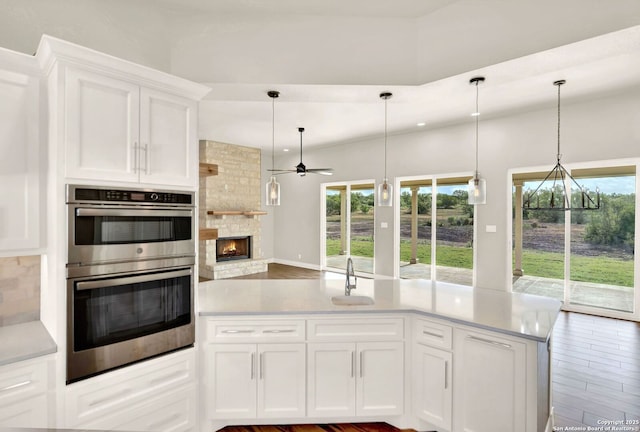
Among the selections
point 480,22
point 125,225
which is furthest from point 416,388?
point 480,22

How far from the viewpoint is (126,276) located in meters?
1.88

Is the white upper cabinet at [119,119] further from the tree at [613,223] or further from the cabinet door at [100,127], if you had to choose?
the tree at [613,223]

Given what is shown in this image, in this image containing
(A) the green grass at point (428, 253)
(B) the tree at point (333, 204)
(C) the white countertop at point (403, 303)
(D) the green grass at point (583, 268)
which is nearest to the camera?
(C) the white countertop at point (403, 303)

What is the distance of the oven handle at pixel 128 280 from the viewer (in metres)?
1.76

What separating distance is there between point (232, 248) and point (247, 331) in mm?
5974

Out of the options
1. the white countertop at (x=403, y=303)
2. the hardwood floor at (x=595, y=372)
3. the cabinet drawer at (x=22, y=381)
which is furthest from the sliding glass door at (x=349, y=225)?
the cabinet drawer at (x=22, y=381)

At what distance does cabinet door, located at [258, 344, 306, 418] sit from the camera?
2299 millimetres

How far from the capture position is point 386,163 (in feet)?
23.0

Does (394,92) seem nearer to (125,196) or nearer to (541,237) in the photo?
(125,196)

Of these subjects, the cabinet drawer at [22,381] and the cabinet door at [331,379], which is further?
the cabinet door at [331,379]

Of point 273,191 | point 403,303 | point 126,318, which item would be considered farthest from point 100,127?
point 403,303

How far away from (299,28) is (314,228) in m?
6.04

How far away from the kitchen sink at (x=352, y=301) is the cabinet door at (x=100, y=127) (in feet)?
5.08

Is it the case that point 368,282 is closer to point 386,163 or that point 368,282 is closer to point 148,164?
point 148,164
